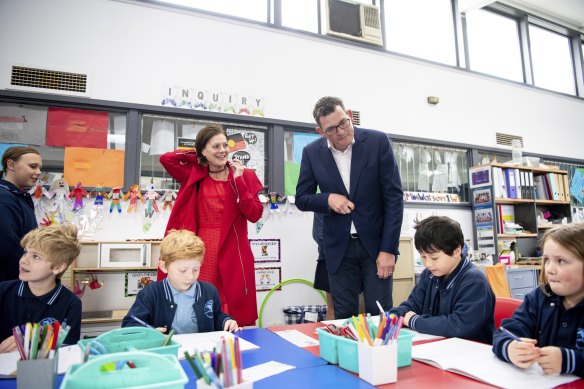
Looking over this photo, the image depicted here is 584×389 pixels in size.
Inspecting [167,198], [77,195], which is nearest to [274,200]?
[167,198]

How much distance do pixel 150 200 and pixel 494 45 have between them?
5.00m

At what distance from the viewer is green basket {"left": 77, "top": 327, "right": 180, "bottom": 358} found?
87cm

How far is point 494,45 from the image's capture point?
17.8 ft

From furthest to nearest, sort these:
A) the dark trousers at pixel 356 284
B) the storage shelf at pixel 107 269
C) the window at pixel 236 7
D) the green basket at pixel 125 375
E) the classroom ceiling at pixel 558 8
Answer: the classroom ceiling at pixel 558 8
the window at pixel 236 7
the storage shelf at pixel 107 269
the dark trousers at pixel 356 284
the green basket at pixel 125 375

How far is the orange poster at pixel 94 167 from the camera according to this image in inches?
119

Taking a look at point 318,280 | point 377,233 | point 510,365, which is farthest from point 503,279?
point 510,365

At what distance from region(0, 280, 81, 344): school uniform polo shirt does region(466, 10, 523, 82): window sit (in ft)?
17.2

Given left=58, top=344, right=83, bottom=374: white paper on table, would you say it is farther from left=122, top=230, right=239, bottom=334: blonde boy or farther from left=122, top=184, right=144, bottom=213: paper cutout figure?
left=122, top=184, right=144, bottom=213: paper cutout figure

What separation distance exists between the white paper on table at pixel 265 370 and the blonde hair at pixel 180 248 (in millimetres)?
692

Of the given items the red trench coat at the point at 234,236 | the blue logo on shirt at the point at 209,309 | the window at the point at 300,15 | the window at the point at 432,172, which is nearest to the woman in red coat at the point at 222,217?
the red trench coat at the point at 234,236

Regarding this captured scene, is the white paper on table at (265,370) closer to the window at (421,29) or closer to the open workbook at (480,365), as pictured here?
the open workbook at (480,365)

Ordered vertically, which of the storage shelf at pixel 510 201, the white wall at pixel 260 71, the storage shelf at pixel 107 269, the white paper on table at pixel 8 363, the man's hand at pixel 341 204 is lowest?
the white paper on table at pixel 8 363

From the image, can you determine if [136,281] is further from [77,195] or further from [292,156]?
[292,156]

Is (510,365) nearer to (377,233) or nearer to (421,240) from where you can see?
(421,240)
